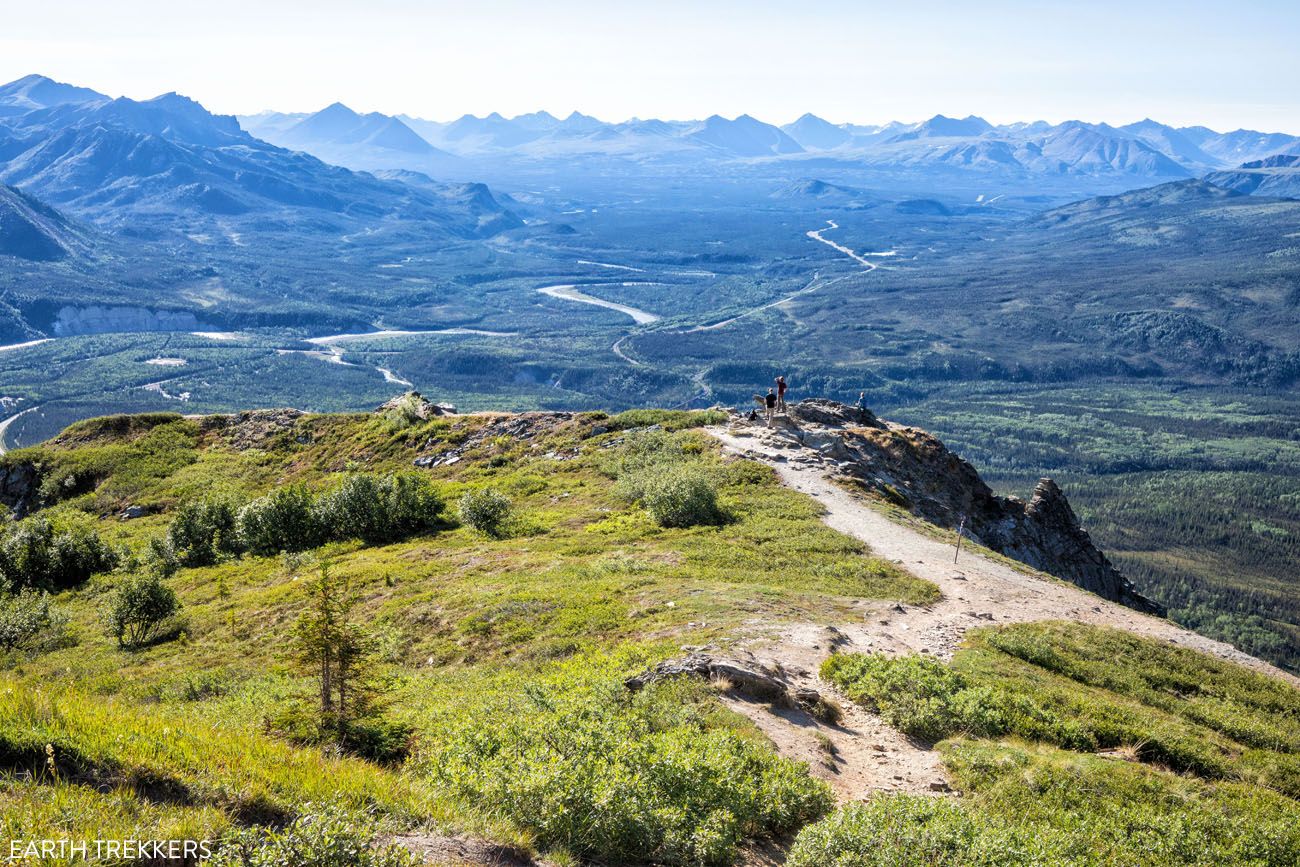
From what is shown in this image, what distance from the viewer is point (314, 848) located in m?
6.76

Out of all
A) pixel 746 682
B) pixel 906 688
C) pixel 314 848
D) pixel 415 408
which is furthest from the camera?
pixel 415 408

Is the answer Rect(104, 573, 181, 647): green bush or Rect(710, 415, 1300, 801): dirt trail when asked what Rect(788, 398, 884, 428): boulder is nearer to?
Rect(710, 415, 1300, 801): dirt trail

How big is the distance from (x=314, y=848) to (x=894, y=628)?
17.3m

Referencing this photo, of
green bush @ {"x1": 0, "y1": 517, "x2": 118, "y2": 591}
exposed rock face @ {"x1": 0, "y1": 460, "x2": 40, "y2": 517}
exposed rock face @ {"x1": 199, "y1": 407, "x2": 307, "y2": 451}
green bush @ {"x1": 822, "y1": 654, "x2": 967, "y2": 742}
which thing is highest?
green bush @ {"x1": 822, "y1": 654, "x2": 967, "y2": 742}

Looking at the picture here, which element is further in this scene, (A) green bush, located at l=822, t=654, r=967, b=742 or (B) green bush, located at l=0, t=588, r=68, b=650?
(B) green bush, located at l=0, t=588, r=68, b=650

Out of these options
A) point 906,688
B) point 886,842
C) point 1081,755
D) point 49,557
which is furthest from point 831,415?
point 49,557

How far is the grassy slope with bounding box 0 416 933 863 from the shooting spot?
8070 mm

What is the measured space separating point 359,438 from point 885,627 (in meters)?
42.3

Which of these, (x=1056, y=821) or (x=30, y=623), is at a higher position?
(x=1056, y=821)

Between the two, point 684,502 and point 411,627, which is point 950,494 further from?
point 411,627

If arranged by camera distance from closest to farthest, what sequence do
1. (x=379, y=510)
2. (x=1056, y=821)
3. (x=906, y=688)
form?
(x=1056, y=821) < (x=906, y=688) < (x=379, y=510)

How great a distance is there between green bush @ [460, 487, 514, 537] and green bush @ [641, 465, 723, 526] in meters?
6.82

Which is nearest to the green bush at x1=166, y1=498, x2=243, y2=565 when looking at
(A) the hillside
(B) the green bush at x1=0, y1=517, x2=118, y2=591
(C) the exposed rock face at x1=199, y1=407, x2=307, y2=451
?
(A) the hillside

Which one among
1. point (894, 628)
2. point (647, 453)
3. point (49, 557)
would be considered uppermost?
point (647, 453)
